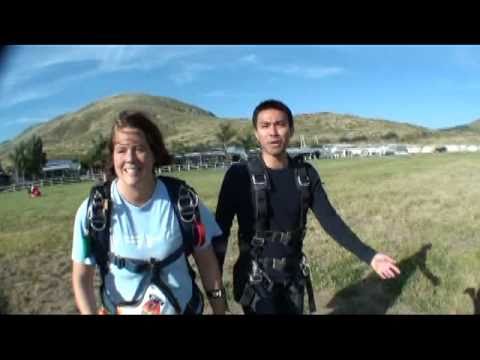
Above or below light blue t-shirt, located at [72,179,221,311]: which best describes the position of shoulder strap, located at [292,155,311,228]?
above

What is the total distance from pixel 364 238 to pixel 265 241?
5.78ft

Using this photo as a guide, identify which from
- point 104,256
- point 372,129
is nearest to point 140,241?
point 104,256

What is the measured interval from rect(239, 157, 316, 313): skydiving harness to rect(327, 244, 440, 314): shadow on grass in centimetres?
98

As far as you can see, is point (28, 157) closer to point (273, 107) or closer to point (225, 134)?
point (225, 134)

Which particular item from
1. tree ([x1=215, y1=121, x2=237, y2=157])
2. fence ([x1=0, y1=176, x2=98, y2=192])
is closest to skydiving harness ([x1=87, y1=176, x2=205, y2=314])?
fence ([x1=0, y1=176, x2=98, y2=192])

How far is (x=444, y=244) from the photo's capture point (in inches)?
126

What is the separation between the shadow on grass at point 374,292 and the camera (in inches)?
112

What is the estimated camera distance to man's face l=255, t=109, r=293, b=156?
5.91ft

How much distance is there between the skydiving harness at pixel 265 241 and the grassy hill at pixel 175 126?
35cm

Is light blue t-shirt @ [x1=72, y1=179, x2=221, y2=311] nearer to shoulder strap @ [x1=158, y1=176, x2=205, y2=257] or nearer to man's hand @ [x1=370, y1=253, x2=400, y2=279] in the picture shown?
shoulder strap @ [x1=158, y1=176, x2=205, y2=257]

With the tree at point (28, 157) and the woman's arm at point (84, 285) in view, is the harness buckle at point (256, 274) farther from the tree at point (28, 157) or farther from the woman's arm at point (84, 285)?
the tree at point (28, 157)

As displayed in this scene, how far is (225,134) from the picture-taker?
2467 millimetres

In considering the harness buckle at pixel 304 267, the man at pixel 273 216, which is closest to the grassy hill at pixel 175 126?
the man at pixel 273 216
